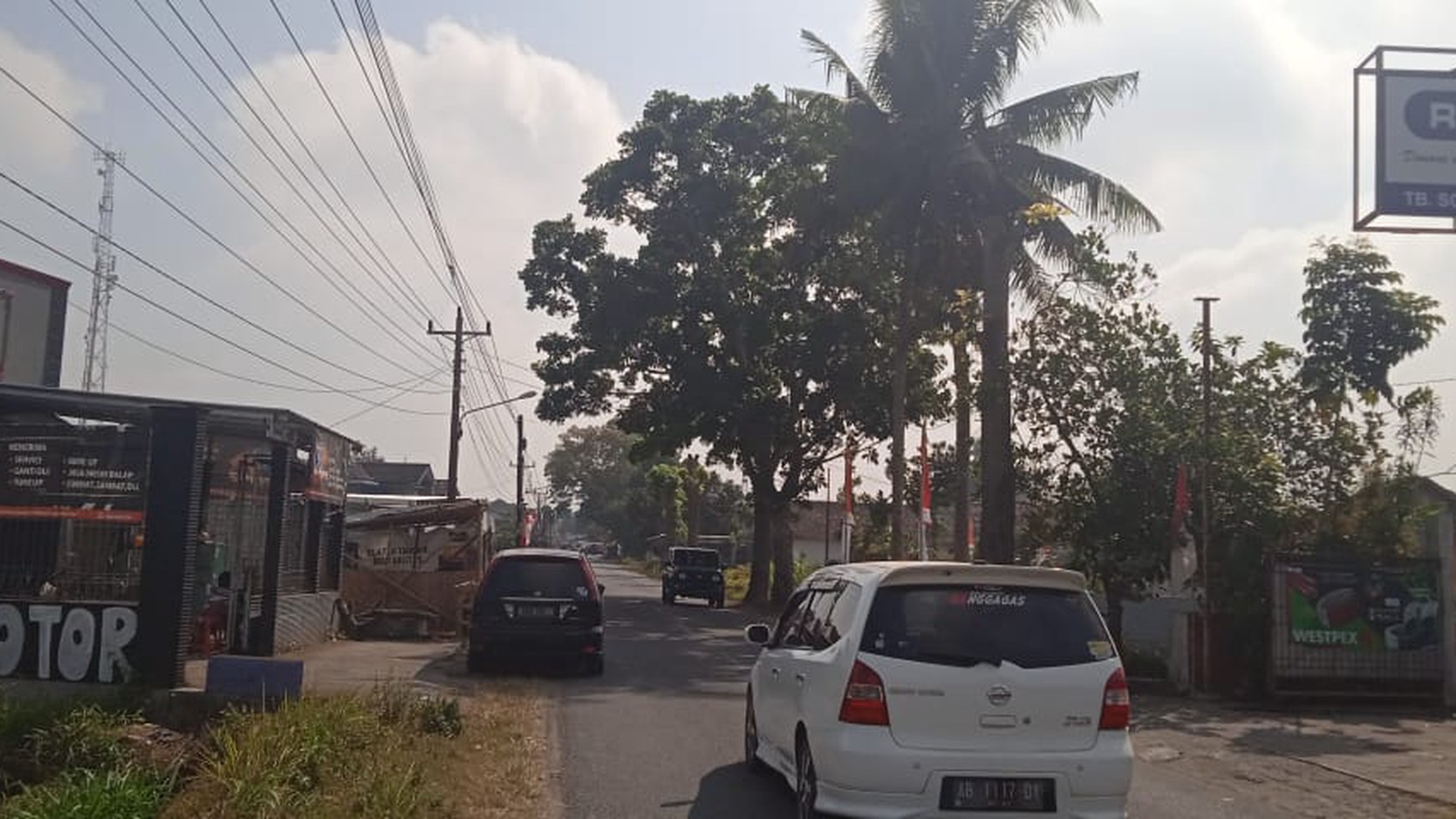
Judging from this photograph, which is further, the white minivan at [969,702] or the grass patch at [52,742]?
the grass patch at [52,742]

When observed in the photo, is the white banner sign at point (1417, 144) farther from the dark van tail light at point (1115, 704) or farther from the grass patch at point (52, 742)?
the grass patch at point (52, 742)

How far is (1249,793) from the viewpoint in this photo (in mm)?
11680

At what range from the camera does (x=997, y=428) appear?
25.5 metres

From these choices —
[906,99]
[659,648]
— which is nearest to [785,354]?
[906,99]

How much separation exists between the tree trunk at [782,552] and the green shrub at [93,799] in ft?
107

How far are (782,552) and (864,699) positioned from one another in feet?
118

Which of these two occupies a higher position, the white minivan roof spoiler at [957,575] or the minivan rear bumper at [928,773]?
the white minivan roof spoiler at [957,575]

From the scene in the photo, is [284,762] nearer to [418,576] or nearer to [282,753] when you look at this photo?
[282,753]

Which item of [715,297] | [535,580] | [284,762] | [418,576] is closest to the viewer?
[284,762]

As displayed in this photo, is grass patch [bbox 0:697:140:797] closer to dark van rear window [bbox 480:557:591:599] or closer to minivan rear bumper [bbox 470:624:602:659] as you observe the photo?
minivan rear bumper [bbox 470:624:602:659]

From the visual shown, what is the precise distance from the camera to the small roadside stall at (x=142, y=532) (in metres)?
14.4

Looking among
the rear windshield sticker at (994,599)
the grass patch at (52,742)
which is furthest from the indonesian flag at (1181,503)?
the grass patch at (52,742)

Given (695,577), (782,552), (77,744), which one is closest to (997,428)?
(77,744)

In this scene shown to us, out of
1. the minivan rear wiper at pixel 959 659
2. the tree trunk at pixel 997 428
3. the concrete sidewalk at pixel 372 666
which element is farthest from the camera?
the tree trunk at pixel 997 428
